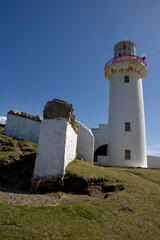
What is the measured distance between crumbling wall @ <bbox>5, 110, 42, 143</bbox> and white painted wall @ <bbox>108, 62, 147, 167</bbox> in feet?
28.0

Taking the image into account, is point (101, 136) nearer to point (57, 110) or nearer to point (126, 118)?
point (126, 118)

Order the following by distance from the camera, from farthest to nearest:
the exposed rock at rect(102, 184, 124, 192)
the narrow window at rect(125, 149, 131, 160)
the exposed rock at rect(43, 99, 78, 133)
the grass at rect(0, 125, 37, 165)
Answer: the narrow window at rect(125, 149, 131, 160), the grass at rect(0, 125, 37, 165), the exposed rock at rect(43, 99, 78, 133), the exposed rock at rect(102, 184, 124, 192)

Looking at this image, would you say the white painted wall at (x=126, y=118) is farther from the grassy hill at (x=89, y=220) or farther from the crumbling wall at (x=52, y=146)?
the grassy hill at (x=89, y=220)

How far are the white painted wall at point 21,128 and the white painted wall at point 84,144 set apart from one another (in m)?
3.42

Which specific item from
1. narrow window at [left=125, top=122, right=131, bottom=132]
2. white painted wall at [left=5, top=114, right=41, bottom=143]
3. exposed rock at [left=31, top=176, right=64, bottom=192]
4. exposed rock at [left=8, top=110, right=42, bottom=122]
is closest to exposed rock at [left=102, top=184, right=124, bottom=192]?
exposed rock at [left=31, top=176, right=64, bottom=192]

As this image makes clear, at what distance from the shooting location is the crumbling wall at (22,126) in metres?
10.9

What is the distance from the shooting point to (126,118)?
16.7m

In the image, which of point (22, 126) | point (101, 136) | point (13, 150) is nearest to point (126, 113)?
point (101, 136)

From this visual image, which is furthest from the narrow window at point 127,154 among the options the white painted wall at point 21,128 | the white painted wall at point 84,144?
the white painted wall at point 21,128

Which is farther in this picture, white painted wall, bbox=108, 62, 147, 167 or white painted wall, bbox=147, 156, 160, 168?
white painted wall, bbox=147, 156, 160, 168

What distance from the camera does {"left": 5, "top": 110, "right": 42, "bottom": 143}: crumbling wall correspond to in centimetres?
1086

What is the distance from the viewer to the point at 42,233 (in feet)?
10.5

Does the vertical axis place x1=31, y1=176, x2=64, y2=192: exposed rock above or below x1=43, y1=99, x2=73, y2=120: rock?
below

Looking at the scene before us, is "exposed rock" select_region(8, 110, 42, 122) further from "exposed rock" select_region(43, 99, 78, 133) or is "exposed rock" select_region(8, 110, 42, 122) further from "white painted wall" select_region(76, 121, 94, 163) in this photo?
"exposed rock" select_region(43, 99, 78, 133)
